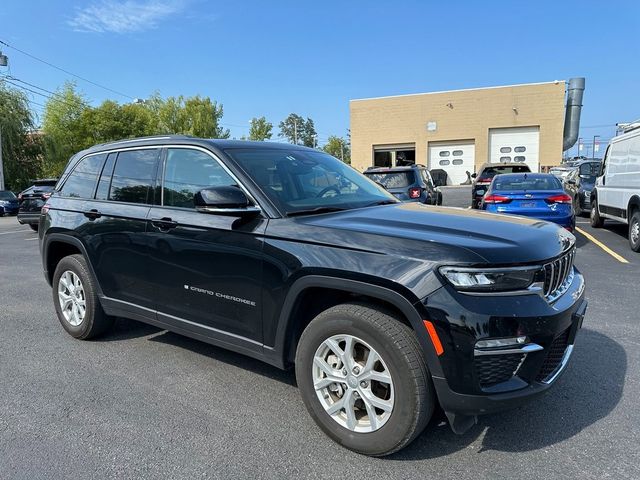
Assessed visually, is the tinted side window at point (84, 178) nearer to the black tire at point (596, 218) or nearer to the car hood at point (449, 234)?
the car hood at point (449, 234)

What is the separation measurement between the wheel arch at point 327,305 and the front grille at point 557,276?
2.46 ft

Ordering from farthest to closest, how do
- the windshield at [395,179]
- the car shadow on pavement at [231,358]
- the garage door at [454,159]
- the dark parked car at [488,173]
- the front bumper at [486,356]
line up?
the garage door at [454,159]
the dark parked car at [488,173]
the windshield at [395,179]
the car shadow on pavement at [231,358]
the front bumper at [486,356]

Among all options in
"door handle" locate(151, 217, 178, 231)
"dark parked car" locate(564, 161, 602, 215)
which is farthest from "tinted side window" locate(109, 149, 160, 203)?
"dark parked car" locate(564, 161, 602, 215)

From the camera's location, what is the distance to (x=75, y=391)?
3.59 metres

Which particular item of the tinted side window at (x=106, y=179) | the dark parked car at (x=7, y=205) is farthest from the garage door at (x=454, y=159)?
the tinted side window at (x=106, y=179)

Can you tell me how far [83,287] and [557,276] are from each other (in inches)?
156

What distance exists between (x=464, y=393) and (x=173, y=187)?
A: 8.48 ft

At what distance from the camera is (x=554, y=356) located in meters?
2.70

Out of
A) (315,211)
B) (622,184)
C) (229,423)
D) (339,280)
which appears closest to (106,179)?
(315,211)

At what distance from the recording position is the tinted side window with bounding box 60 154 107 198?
14.8 feet

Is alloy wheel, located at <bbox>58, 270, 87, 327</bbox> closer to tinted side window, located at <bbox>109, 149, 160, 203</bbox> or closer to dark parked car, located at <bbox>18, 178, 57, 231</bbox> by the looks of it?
tinted side window, located at <bbox>109, 149, 160, 203</bbox>

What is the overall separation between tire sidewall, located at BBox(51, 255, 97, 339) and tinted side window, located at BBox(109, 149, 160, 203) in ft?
2.56

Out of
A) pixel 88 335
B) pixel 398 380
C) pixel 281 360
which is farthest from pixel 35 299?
pixel 398 380

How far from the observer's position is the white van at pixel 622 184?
28.9ft
